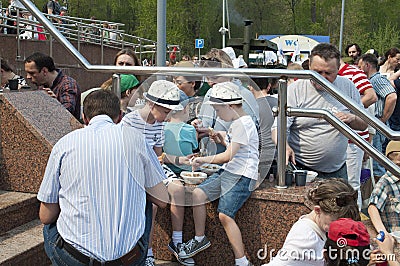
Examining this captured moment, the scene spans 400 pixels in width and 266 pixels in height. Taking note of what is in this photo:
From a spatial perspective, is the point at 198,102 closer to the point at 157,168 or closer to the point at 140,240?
the point at 157,168

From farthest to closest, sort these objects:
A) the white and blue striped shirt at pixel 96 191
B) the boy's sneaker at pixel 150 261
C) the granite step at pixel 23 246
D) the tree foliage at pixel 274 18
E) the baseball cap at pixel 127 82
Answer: the tree foliage at pixel 274 18 → the baseball cap at pixel 127 82 → the boy's sneaker at pixel 150 261 → the granite step at pixel 23 246 → the white and blue striped shirt at pixel 96 191

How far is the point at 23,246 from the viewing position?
14.0 feet

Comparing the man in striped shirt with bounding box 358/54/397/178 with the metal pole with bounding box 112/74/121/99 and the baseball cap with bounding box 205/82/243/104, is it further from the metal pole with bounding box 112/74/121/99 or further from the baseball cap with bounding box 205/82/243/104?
the metal pole with bounding box 112/74/121/99

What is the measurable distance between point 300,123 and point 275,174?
1.64ft

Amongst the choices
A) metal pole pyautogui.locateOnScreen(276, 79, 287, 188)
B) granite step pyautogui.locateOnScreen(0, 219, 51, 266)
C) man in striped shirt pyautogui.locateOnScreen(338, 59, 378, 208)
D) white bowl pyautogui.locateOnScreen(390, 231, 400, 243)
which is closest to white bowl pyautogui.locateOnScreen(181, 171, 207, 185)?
metal pole pyautogui.locateOnScreen(276, 79, 287, 188)

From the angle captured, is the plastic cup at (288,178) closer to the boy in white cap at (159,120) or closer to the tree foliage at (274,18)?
the boy in white cap at (159,120)

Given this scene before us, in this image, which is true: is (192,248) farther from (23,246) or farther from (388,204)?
(388,204)

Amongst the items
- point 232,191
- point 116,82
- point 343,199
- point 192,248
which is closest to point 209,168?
point 232,191

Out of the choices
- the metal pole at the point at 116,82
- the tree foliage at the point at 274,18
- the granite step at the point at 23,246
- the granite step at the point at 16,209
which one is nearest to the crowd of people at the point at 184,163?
the metal pole at the point at 116,82

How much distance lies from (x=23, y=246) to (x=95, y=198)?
4.23 feet

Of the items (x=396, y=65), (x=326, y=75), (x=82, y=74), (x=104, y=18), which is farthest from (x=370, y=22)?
(x=326, y=75)

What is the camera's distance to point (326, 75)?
15.7 ft

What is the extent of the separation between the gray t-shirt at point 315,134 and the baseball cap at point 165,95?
41.7 inches

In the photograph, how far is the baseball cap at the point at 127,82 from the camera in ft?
16.3
